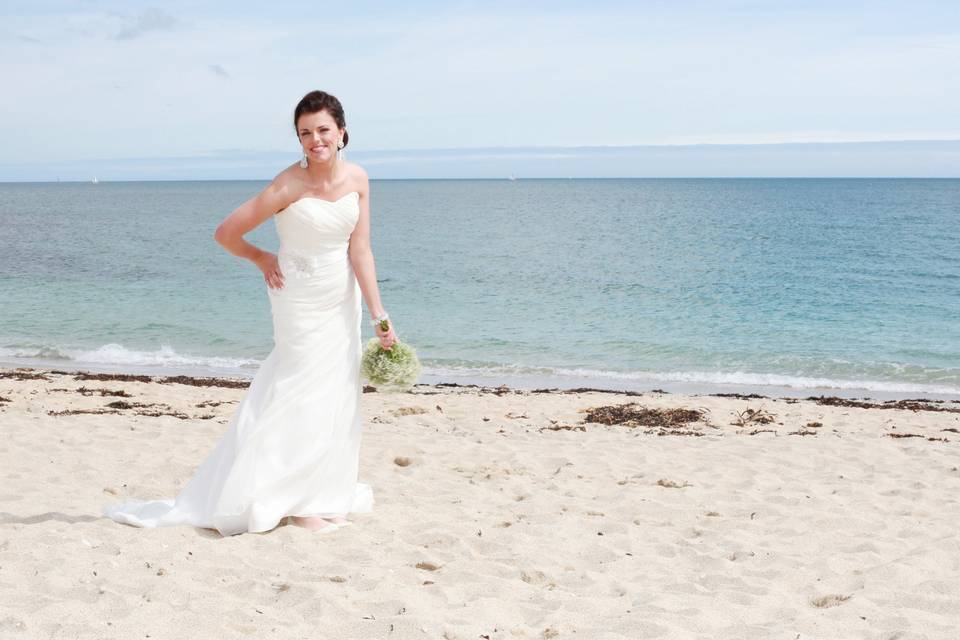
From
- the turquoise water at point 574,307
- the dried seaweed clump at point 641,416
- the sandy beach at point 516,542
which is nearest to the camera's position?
the sandy beach at point 516,542

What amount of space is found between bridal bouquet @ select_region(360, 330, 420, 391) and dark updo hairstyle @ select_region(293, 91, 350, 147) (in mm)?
1371

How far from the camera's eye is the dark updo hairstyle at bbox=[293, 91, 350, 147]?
5.15 meters

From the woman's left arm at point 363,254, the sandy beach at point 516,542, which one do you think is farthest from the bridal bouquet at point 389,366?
the sandy beach at point 516,542

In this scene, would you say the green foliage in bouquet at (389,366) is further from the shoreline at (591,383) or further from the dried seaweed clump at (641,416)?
the shoreline at (591,383)

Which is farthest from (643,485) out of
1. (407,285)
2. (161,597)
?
(407,285)

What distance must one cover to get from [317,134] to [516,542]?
269cm

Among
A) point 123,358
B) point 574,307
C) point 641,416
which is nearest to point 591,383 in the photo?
point 641,416

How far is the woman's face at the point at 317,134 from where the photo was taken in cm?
515

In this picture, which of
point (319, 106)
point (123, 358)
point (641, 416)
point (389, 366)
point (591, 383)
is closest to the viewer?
point (319, 106)

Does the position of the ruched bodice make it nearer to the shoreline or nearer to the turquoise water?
the shoreline

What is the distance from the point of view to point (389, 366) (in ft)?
18.3

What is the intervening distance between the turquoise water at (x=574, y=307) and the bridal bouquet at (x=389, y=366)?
9844 millimetres

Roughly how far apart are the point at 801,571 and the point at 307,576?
2.73 metres

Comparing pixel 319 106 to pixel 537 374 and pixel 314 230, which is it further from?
pixel 537 374
